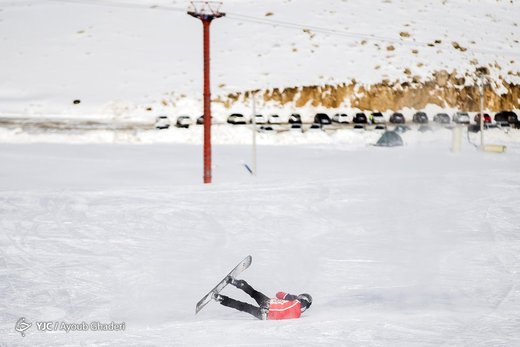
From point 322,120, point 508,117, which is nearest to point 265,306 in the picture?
point 322,120

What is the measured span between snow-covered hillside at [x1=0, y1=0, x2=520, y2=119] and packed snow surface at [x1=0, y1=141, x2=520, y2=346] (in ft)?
133

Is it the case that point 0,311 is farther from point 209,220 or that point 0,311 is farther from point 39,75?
point 39,75

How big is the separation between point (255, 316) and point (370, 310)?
1729 millimetres

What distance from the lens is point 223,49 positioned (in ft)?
259

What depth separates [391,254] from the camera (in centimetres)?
1294

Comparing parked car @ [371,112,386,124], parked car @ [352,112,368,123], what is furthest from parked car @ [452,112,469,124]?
parked car @ [352,112,368,123]

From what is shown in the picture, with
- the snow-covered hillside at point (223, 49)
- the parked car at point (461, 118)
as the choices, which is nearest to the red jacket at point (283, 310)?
the snow-covered hillside at point (223, 49)

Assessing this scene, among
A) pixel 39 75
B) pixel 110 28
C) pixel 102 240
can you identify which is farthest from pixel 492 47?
pixel 102 240

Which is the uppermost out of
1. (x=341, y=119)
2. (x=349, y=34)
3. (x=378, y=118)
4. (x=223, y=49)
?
(x=349, y=34)

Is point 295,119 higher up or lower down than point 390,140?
higher up

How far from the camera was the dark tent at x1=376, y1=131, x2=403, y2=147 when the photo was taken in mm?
40181

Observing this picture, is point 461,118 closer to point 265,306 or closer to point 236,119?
point 236,119

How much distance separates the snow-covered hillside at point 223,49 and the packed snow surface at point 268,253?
40576 millimetres

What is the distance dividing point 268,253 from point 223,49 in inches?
2682
